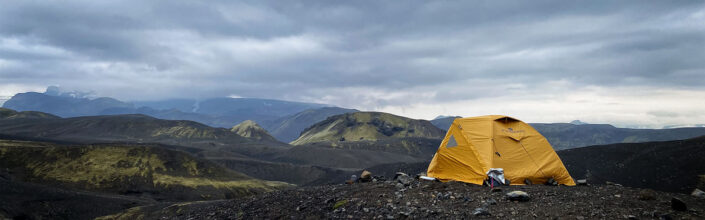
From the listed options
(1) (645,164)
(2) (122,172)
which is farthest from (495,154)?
(2) (122,172)

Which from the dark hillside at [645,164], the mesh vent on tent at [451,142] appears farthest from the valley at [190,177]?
the mesh vent on tent at [451,142]

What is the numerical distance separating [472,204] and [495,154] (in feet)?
20.4

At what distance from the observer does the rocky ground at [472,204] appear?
1137 cm

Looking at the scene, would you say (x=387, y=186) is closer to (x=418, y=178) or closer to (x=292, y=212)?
(x=418, y=178)

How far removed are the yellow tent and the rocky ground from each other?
2785mm

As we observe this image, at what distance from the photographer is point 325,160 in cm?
17950

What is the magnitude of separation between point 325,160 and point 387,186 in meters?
165

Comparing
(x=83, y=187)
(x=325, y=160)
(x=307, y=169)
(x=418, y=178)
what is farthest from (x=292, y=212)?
(x=325, y=160)

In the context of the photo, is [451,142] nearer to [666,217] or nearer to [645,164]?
[666,217]

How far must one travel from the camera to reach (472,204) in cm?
1321

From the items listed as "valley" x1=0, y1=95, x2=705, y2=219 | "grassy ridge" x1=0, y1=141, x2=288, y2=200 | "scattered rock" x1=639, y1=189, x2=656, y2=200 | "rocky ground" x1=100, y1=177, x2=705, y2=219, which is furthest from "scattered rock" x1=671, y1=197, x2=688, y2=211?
"grassy ridge" x1=0, y1=141, x2=288, y2=200

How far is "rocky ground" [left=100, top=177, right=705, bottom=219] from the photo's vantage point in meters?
11.4

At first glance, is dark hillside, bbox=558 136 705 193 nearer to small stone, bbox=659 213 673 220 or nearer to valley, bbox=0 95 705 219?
valley, bbox=0 95 705 219

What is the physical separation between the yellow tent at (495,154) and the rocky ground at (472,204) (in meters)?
2.78
